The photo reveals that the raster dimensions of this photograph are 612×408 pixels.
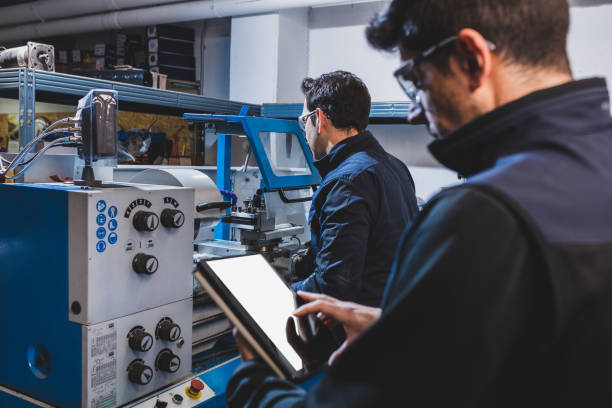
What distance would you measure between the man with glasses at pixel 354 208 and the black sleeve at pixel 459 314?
1.02 m

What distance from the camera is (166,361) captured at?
54.9 inches

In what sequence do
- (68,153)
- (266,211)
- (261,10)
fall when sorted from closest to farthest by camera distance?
(68,153)
(266,211)
(261,10)

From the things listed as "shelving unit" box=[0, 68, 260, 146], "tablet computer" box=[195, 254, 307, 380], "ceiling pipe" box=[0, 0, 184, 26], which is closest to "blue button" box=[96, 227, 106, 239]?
"tablet computer" box=[195, 254, 307, 380]

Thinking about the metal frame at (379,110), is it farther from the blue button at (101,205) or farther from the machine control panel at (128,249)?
the blue button at (101,205)

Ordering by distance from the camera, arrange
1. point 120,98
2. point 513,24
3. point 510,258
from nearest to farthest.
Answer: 1. point 510,258
2. point 513,24
3. point 120,98

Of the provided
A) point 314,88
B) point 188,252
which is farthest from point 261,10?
point 188,252

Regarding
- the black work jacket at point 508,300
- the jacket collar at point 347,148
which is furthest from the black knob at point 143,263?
the black work jacket at point 508,300

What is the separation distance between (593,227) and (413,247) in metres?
0.18

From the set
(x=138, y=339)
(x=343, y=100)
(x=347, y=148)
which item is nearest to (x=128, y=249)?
(x=138, y=339)

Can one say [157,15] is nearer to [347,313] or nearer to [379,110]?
[379,110]

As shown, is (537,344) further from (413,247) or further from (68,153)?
(68,153)

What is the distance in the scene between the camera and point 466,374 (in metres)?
0.48

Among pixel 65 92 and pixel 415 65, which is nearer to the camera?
pixel 415 65

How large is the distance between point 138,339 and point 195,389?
9.0 inches
